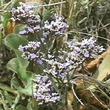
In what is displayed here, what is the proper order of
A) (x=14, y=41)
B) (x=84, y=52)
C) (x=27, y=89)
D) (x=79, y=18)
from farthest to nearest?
1. (x=79, y=18)
2. (x=14, y=41)
3. (x=27, y=89)
4. (x=84, y=52)

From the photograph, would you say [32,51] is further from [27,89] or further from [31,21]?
[27,89]

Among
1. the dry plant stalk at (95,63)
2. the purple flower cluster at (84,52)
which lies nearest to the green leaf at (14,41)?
the dry plant stalk at (95,63)

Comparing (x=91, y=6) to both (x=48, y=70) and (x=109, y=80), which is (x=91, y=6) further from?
(x=48, y=70)

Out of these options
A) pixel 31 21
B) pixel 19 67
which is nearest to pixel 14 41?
pixel 19 67

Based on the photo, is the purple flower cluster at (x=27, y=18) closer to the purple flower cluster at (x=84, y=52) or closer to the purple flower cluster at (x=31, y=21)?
the purple flower cluster at (x=31, y=21)

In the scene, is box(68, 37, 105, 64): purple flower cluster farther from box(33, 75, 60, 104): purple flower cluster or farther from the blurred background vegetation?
the blurred background vegetation

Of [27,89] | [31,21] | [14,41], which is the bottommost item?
[27,89]

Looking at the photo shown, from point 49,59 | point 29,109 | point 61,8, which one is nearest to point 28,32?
point 49,59

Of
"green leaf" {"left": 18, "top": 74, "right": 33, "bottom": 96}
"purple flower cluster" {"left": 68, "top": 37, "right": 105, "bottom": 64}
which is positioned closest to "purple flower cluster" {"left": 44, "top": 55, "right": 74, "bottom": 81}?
"purple flower cluster" {"left": 68, "top": 37, "right": 105, "bottom": 64}
